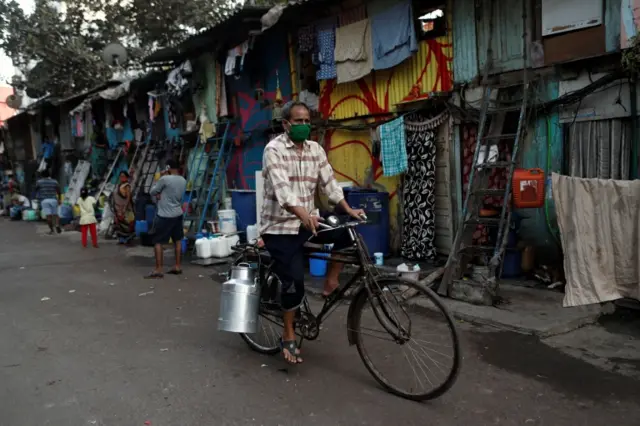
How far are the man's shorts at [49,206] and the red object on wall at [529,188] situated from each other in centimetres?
1430

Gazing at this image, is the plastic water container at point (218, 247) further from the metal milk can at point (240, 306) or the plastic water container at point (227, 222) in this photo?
the metal milk can at point (240, 306)

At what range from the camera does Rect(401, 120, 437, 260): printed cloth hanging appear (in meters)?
8.68

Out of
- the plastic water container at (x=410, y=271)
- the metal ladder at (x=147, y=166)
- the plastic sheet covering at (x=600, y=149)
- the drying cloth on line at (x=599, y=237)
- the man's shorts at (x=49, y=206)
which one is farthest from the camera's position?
the metal ladder at (x=147, y=166)

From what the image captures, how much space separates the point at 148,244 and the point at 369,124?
6.43 m

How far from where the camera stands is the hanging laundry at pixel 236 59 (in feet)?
38.9

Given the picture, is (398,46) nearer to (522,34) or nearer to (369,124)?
(369,124)

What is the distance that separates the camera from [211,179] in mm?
13656

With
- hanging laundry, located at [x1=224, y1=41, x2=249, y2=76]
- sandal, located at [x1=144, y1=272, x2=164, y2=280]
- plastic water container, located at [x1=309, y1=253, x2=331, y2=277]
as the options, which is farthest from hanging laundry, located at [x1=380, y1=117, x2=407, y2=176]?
hanging laundry, located at [x1=224, y1=41, x2=249, y2=76]

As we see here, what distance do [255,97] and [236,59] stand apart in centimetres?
116

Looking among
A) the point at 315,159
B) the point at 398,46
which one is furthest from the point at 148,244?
the point at 315,159

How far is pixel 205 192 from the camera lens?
14094 millimetres

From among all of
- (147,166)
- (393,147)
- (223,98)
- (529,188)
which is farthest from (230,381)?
(147,166)

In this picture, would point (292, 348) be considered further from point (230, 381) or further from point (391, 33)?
point (391, 33)

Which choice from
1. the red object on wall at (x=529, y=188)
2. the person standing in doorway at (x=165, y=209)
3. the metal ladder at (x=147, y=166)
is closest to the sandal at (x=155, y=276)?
the person standing in doorway at (x=165, y=209)
